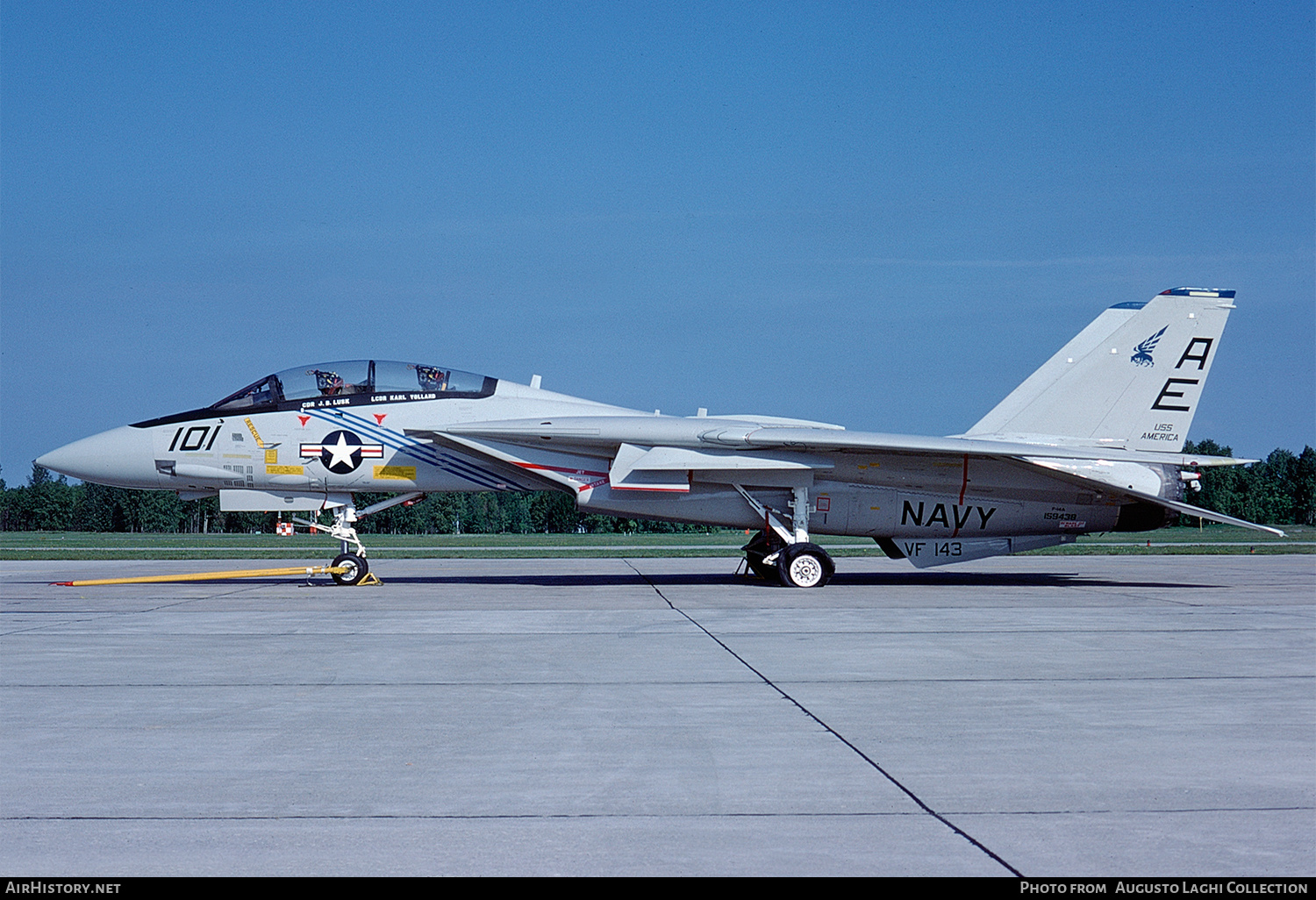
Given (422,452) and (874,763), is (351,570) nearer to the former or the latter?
(422,452)

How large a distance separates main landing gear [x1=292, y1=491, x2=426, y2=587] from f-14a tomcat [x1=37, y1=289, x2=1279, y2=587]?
0.10ft

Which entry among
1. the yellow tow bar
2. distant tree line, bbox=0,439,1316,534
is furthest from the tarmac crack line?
distant tree line, bbox=0,439,1316,534

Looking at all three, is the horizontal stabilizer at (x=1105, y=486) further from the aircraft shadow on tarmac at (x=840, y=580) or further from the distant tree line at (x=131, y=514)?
the distant tree line at (x=131, y=514)

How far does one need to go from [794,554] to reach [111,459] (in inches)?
389

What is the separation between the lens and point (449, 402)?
16750 millimetres

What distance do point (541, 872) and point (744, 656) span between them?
5139 millimetres

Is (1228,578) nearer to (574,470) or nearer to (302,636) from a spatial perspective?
(574,470)

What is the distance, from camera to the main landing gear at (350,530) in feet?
54.5

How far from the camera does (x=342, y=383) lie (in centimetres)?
1653

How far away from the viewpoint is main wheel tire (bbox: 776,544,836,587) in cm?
1600

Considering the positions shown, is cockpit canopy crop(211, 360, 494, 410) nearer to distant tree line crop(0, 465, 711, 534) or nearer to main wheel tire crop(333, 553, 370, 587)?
main wheel tire crop(333, 553, 370, 587)

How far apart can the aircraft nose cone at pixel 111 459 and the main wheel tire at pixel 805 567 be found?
9.18 meters

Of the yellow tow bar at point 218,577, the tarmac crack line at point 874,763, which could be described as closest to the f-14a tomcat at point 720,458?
the yellow tow bar at point 218,577

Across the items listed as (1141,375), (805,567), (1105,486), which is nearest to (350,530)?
(805,567)
